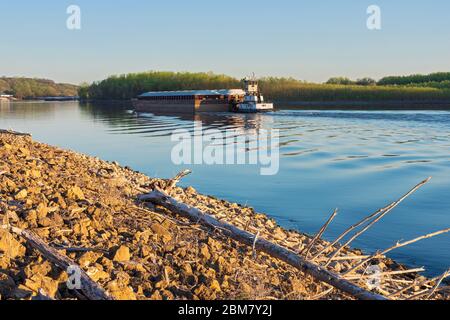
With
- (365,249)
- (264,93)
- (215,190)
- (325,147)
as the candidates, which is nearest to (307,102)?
(264,93)

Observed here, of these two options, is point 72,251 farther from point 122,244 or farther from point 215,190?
point 215,190

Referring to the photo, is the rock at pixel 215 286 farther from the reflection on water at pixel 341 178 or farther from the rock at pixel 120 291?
the reflection on water at pixel 341 178

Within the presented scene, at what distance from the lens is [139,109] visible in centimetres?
8619

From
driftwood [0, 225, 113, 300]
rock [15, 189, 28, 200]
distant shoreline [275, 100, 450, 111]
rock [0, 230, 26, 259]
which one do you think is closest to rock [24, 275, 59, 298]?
driftwood [0, 225, 113, 300]

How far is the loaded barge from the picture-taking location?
67.2 meters

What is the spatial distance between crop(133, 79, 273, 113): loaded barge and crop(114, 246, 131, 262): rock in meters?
59.8

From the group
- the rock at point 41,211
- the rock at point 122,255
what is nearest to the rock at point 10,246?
the rock at point 41,211

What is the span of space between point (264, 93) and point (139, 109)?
2403 cm

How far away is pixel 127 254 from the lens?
524 cm

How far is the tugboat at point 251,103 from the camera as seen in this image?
212 feet

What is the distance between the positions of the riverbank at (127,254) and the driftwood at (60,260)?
0.25 ft

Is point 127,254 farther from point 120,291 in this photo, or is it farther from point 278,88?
point 278,88

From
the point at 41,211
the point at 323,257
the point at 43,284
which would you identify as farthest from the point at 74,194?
the point at 323,257

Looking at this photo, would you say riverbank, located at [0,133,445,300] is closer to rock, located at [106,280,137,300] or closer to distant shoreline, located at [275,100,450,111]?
rock, located at [106,280,137,300]
